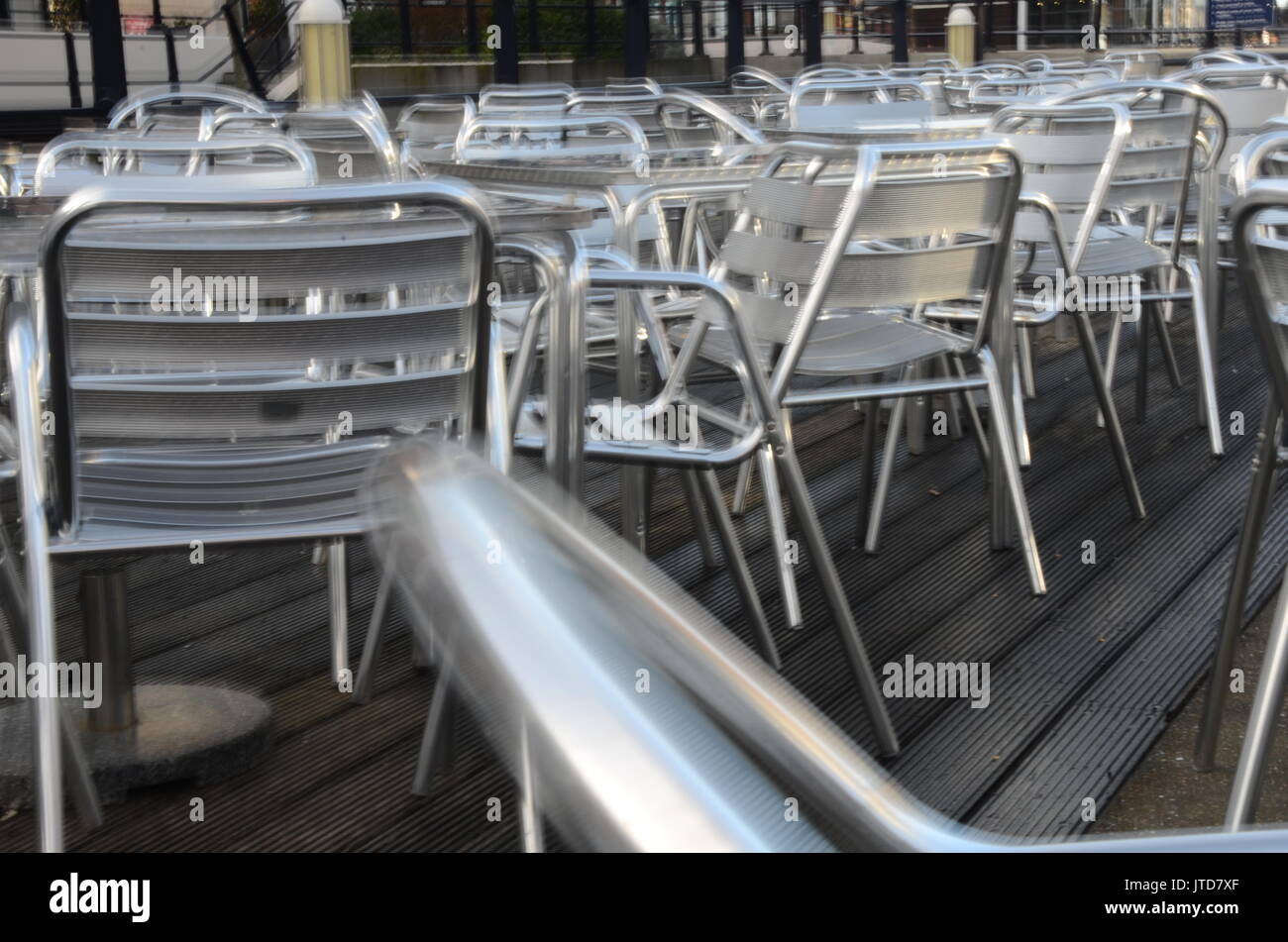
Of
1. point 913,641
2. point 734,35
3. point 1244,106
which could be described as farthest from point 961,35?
point 913,641

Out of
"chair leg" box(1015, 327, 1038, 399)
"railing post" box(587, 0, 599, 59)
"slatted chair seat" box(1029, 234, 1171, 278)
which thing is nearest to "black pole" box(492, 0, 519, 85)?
"railing post" box(587, 0, 599, 59)

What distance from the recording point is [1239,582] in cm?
201

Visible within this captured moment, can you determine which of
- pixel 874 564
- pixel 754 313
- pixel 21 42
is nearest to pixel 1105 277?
pixel 874 564

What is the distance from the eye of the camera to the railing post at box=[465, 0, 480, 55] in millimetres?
12367

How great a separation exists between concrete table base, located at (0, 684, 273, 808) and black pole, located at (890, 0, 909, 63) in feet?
38.6

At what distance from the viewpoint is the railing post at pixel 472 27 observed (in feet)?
40.6

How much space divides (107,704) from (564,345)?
2.84 feet

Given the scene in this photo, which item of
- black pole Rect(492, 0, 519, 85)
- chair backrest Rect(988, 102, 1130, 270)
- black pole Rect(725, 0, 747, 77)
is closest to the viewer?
chair backrest Rect(988, 102, 1130, 270)

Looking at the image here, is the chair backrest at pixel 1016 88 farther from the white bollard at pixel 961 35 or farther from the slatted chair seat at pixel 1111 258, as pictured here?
the white bollard at pixel 961 35

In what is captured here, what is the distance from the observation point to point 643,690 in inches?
13.3

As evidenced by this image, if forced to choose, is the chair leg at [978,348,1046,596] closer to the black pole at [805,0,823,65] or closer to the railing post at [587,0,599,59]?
the black pole at [805,0,823,65]

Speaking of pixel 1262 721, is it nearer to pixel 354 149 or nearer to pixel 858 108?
pixel 354 149

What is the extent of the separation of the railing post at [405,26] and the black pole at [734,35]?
2.67 m

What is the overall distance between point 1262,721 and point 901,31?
12173 millimetres
